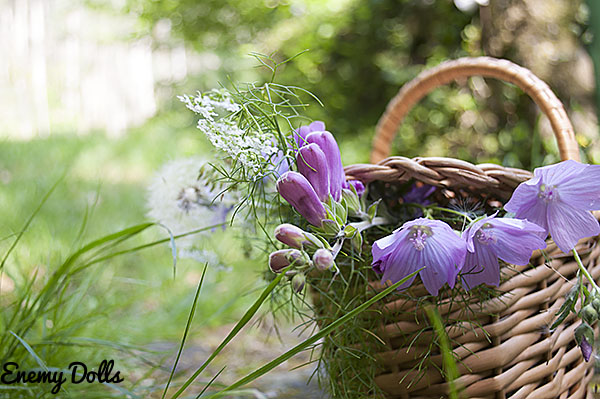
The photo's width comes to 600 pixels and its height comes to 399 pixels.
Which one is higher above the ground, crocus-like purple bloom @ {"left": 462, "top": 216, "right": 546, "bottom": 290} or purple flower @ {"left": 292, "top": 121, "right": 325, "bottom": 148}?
purple flower @ {"left": 292, "top": 121, "right": 325, "bottom": 148}

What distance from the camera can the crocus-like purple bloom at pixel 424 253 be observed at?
45cm

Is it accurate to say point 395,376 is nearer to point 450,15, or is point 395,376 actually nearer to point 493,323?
point 493,323

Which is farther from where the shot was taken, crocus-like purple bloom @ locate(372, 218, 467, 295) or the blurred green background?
the blurred green background

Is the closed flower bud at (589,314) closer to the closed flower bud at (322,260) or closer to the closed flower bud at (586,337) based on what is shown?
the closed flower bud at (586,337)

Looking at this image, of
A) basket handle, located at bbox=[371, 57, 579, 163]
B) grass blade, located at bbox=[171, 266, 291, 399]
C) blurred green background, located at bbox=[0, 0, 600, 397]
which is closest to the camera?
grass blade, located at bbox=[171, 266, 291, 399]

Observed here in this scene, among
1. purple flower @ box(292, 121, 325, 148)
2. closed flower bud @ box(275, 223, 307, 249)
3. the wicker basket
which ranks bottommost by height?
the wicker basket

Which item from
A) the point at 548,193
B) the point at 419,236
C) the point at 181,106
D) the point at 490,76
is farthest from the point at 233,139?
the point at 181,106

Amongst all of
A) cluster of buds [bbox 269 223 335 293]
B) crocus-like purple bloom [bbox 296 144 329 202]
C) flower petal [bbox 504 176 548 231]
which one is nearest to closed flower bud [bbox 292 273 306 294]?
cluster of buds [bbox 269 223 335 293]

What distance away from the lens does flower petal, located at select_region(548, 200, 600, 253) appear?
49 cm

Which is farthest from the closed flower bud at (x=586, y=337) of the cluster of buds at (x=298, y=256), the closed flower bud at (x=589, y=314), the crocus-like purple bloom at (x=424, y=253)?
the cluster of buds at (x=298, y=256)

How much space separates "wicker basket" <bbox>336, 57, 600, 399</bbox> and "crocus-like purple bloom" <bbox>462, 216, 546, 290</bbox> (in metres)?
0.04

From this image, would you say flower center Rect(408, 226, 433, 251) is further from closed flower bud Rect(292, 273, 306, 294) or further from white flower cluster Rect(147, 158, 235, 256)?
white flower cluster Rect(147, 158, 235, 256)

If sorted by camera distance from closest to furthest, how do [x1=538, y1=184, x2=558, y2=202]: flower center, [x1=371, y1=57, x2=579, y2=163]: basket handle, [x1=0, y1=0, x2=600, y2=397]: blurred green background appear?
[x1=538, y1=184, x2=558, y2=202]: flower center
[x1=371, y1=57, x2=579, y2=163]: basket handle
[x1=0, y1=0, x2=600, y2=397]: blurred green background

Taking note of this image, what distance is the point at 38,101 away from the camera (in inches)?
110
